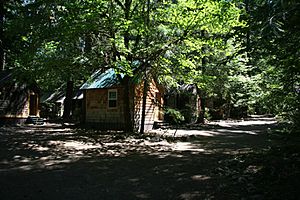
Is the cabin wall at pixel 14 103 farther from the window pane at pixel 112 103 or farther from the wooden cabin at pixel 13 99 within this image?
the window pane at pixel 112 103

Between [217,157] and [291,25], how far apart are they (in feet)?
17.5

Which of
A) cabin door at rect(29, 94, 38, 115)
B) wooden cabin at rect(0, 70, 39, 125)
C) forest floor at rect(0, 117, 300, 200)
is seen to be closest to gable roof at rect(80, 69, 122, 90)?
wooden cabin at rect(0, 70, 39, 125)

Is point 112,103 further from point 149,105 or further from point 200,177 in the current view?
point 200,177

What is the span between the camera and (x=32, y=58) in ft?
43.1

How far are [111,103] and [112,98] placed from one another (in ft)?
1.31

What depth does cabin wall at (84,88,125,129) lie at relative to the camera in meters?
20.1

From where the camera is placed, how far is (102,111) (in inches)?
834

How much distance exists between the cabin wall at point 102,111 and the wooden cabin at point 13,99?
6303 mm

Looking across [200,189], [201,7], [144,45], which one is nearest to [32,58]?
[144,45]

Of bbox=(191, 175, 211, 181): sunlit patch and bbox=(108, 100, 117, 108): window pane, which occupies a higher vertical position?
bbox=(108, 100, 117, 108): window pane

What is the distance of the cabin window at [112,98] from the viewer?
20477 millimetres

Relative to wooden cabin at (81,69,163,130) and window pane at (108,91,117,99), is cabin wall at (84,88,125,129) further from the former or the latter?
window pane at (108,91,117,99)

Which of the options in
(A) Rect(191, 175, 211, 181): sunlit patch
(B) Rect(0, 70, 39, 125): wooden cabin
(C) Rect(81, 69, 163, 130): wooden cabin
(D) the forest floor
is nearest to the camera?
(D) the forest floor

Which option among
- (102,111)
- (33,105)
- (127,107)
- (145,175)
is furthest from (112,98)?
(145,175)
